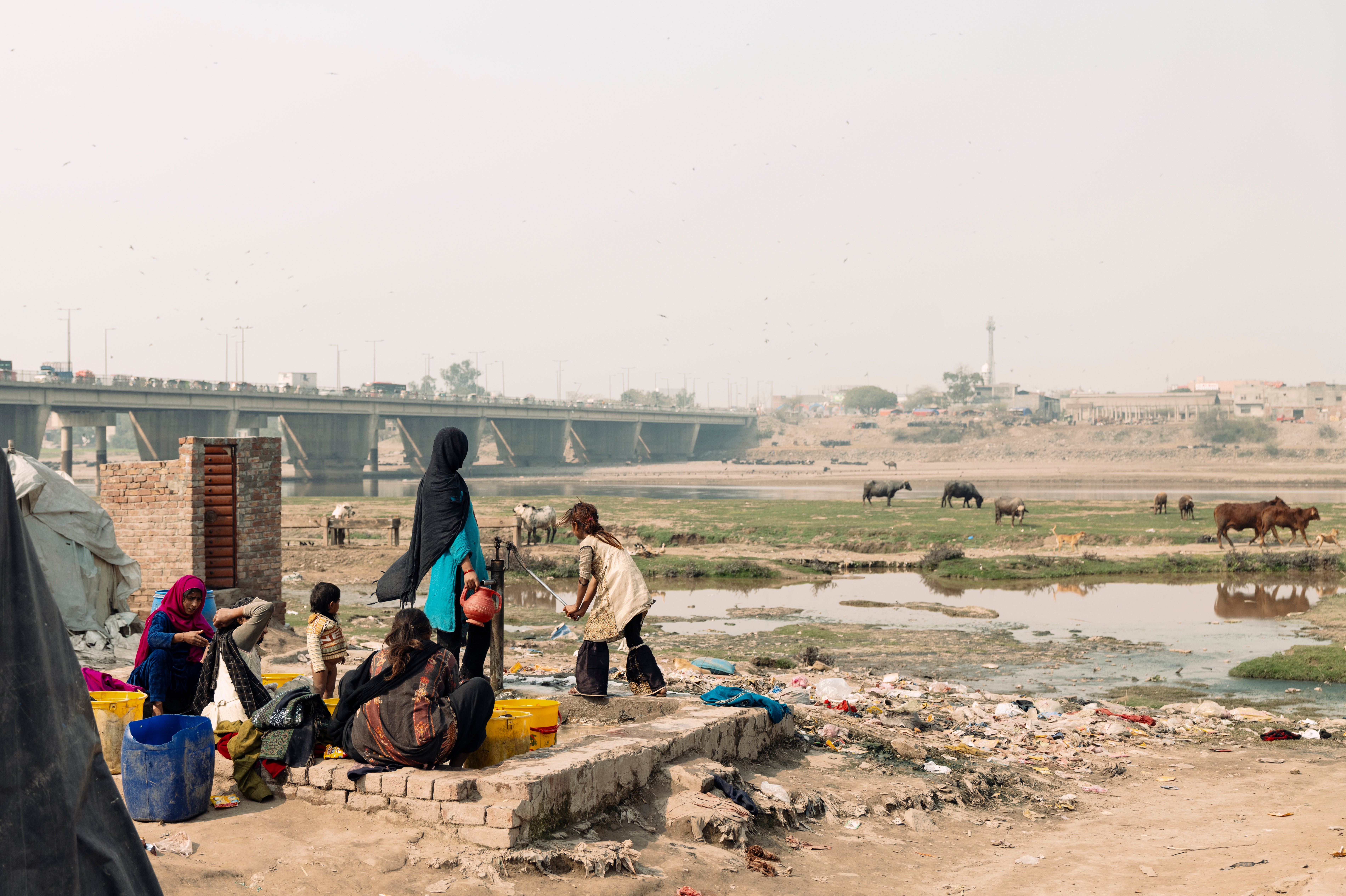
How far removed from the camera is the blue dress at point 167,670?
6.97 meters

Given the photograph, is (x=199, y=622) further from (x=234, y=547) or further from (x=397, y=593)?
(x=234, y=547)

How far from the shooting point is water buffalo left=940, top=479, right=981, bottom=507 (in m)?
42.1

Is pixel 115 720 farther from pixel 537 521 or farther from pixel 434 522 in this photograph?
pixel 537 521

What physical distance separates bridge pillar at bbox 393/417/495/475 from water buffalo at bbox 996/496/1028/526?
63958mm

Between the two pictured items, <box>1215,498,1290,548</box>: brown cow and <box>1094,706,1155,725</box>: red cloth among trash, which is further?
<box>1215,498,1290,548</box>: brown cow

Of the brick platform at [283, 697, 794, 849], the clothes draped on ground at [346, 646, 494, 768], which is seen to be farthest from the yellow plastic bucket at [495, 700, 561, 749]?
the clothes draped on ground at [346, 646, 494, 768]

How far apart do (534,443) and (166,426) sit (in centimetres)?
3782

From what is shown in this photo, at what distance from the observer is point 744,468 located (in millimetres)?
93625

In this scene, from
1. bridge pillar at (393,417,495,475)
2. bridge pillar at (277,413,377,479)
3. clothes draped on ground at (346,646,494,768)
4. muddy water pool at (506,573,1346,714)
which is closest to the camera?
clothes draped on ground at (346,646,494,768)

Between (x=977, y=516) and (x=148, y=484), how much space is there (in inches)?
1167

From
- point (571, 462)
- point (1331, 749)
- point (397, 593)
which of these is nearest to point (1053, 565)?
point (1331, 749)

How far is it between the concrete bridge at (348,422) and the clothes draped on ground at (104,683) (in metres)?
44.7

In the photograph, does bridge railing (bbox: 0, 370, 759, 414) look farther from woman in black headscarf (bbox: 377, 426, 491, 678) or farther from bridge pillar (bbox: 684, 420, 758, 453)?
woman in black headscarf (bbox: 377, 426, 491, 678)

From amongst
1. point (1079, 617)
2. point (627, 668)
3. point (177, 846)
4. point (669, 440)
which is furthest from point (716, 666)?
point (669, 440)
